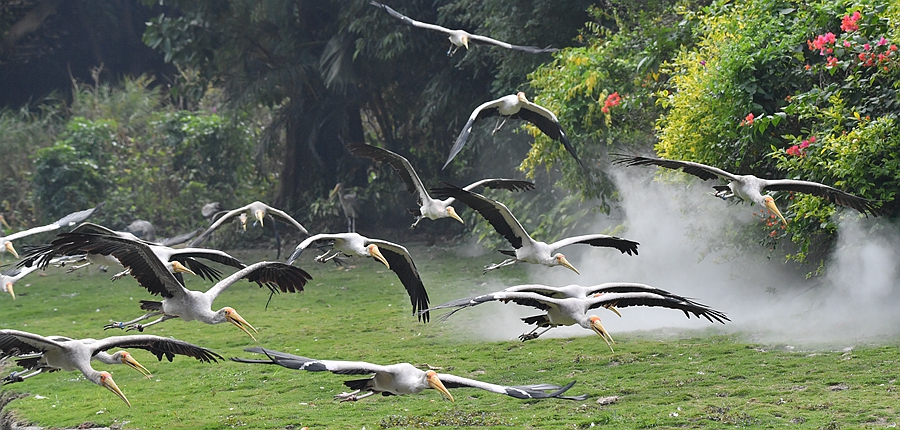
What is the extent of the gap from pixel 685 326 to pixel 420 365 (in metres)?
2.99

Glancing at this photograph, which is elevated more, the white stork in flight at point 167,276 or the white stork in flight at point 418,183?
the white stork in flight at point 418,183

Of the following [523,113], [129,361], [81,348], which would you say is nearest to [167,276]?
[129,361]

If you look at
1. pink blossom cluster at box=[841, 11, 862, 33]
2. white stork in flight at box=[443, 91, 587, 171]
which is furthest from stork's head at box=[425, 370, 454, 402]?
pink blossom cluster at box=[841, 11, 862, 33]

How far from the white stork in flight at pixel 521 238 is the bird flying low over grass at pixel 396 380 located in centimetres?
185

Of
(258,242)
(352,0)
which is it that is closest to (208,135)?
(258,242)

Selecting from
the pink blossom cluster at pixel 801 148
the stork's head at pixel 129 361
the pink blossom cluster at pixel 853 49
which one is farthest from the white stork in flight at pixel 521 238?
the pink blossom cluster at pixel 853 49

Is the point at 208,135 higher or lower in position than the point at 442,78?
lower

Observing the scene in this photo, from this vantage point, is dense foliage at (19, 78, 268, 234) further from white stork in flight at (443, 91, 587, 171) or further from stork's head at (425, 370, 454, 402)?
A: stork's head at (425, 370, 454, 402)

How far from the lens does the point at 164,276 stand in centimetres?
674

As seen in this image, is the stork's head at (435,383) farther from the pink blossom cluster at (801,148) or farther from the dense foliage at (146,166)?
the dense foliage at (146,166)

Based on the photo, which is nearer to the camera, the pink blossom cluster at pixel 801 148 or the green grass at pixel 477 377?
the green grass at pixel 477 377

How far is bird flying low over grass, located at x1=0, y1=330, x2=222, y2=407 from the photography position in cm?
630

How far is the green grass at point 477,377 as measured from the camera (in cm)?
712

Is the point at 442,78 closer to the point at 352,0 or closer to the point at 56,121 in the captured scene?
the point at 352,0
